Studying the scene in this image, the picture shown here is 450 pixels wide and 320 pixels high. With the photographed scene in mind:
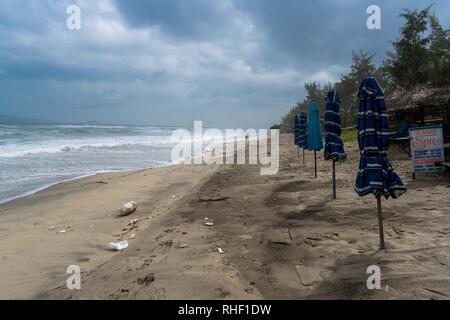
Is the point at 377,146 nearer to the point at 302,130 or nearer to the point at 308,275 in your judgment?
the point at 308,275

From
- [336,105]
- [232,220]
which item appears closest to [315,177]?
[336,105]

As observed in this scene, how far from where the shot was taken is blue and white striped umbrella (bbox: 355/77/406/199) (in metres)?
4.12

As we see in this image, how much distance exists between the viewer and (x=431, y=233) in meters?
4.77

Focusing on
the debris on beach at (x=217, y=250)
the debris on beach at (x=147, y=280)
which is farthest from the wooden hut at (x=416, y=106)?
the debris on beach at (x=147, y=280)

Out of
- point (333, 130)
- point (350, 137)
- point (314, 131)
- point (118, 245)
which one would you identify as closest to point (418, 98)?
point (314, 131)

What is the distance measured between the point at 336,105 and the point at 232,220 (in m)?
3.30

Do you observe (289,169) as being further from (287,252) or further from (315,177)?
(287,252)

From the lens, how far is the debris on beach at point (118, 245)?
5354 millimetres

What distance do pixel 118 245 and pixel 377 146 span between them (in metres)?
4.14

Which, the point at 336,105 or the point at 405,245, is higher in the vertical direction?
the point at 336,105

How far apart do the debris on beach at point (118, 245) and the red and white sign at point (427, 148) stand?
742 cm

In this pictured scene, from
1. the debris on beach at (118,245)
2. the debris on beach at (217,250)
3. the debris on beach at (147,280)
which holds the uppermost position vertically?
the debris on beach at (217,250)

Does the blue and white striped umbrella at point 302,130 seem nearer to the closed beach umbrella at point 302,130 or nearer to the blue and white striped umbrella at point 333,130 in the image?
the closed beach umbrella at point 302,130

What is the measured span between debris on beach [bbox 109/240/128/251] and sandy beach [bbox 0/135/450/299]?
0.52ft
